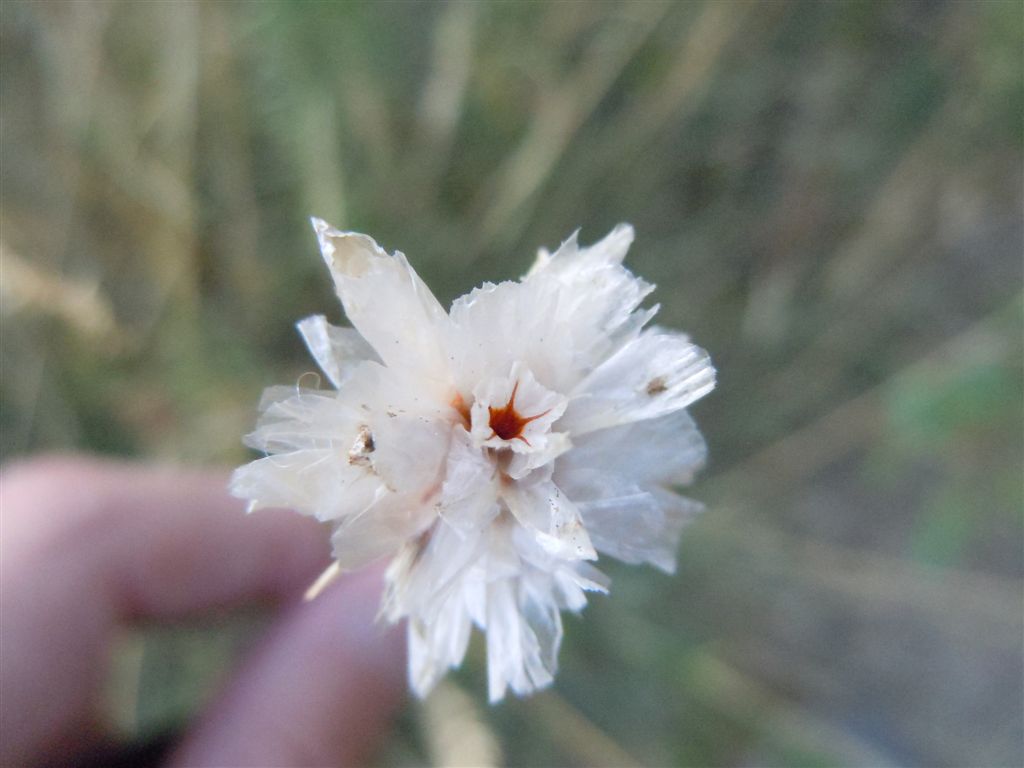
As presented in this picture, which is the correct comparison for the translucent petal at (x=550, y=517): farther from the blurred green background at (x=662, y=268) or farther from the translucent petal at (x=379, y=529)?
the blurred green background at (x=662, y=268)

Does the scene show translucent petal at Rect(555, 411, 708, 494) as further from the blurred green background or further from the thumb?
the blurred green background

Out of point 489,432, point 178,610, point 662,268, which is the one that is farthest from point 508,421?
point 662,268

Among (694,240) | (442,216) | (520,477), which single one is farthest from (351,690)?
(694,240)

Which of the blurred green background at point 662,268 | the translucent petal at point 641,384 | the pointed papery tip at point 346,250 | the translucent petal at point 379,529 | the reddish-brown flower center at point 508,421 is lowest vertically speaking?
the translucent petal at point 379,529

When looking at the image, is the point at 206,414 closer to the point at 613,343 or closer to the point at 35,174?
the point at 35,174

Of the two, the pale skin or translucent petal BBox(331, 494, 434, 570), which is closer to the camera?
translucent petal BBox(331, 494, 434, 570)

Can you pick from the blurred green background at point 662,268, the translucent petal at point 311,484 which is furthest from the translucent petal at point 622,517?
the blurred green background at point 662,268

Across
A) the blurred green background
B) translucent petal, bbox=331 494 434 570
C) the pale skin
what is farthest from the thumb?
translucent petal, bbox=331 494 434 570
